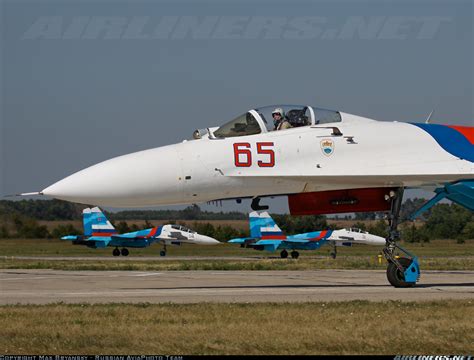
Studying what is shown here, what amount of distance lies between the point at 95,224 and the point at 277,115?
44.7 m

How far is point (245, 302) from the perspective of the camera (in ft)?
48.4

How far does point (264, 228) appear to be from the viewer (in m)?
54.5

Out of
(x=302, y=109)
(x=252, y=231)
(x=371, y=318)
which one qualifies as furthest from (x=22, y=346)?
(x=252, y=231)

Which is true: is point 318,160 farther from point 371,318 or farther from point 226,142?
point 371,318

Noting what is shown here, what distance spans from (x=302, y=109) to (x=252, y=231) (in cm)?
3851

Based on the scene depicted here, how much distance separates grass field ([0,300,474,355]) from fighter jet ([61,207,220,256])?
46038 millimetres

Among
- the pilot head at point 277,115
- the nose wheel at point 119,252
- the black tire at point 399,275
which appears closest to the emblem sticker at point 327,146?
the pilot head at point 277,115

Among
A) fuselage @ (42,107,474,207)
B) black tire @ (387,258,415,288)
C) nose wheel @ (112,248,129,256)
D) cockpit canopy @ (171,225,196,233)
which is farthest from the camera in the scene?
cockpit canopy @ (171,225,196,233)

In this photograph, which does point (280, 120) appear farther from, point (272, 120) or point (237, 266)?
point (237, 266)

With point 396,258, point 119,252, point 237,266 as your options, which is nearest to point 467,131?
point 396,258

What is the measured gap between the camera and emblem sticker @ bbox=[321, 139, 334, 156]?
16703 mm

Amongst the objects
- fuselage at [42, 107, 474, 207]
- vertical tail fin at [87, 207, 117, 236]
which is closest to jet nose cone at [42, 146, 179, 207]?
fuselage at [42, 107, 474, 207]

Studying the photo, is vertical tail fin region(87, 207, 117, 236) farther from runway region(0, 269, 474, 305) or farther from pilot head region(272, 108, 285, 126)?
pilot head region(272, 108, 285, 126)

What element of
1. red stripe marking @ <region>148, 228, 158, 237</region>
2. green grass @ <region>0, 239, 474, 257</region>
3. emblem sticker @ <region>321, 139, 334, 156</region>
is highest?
emblem sticker @ <region>321, 139, 334, 156</region>
